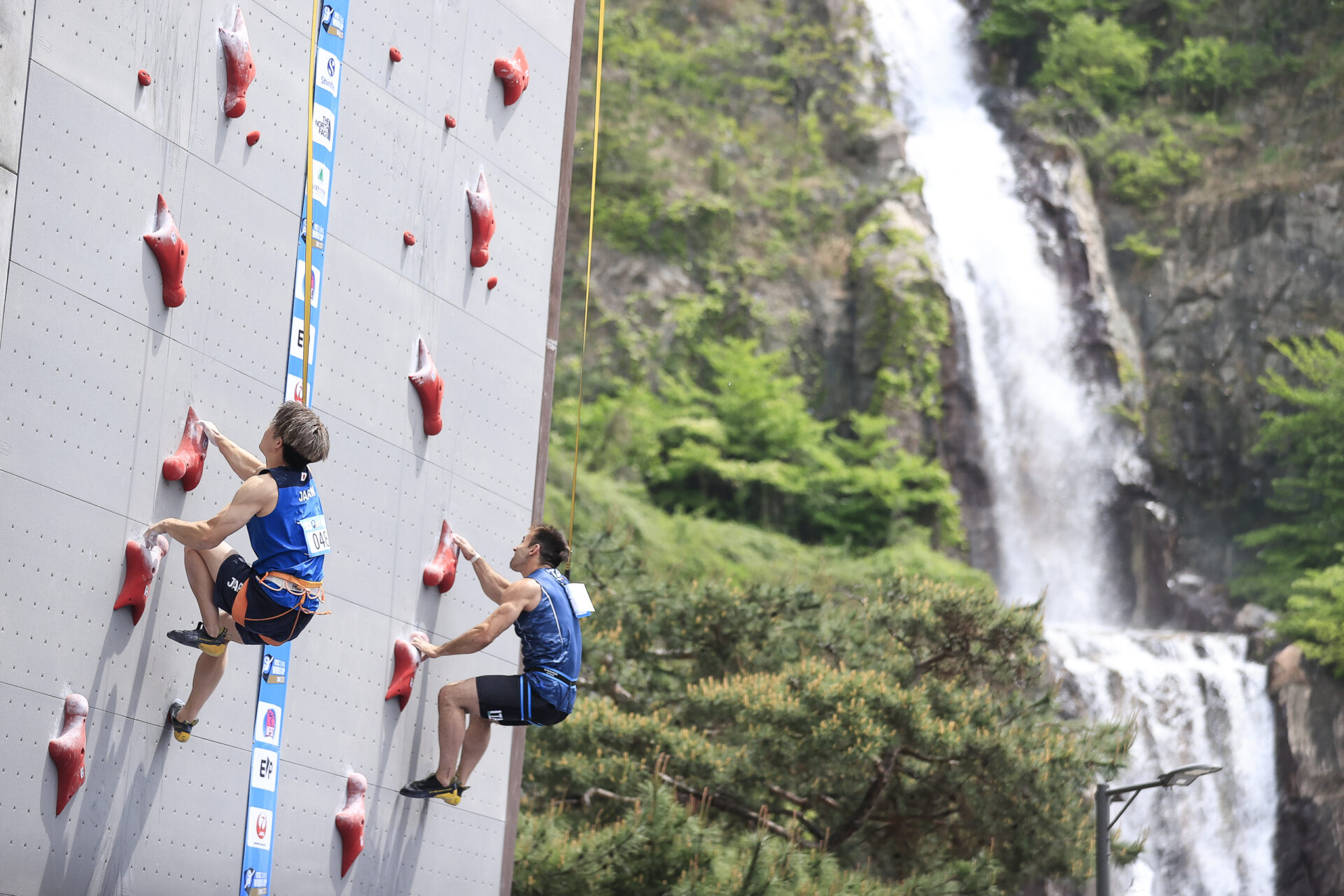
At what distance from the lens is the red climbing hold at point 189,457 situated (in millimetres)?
5820

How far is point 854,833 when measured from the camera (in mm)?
13789

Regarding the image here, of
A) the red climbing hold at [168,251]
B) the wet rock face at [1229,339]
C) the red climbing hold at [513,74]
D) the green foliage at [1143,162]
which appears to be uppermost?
the green foliage at [1143,162]

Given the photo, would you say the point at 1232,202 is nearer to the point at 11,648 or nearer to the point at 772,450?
the point at 772,450

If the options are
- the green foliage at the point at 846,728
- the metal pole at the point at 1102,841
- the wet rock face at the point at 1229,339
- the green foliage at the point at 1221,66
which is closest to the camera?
the metal pole at the point at 1102,841

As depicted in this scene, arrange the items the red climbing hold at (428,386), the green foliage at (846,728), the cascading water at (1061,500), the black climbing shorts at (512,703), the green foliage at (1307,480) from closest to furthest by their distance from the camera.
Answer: the black climbing shorts at (512,703), the red climbing hold at (428,386), the green foliage at (846,728), the cascading water at (1061,500), the green foliage at (1307,480)

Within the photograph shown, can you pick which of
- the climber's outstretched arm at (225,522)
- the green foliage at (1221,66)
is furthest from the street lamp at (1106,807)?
the green foliage at (1221,66)

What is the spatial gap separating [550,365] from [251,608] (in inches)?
137

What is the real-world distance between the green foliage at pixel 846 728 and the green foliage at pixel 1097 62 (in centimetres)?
2055

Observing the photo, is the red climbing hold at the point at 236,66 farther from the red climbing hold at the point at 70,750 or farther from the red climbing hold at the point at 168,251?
the red climbing hold at the point at 70,750

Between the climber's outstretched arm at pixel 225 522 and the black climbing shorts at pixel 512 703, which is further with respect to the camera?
the black climbing shorts at pixel 512 703

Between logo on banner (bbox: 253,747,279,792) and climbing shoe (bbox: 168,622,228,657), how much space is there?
776mm

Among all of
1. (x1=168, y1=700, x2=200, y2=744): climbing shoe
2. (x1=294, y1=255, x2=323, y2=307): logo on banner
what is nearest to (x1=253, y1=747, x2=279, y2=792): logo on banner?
(x1=168, y1=700, x2=200, y2=744): climbing shoe

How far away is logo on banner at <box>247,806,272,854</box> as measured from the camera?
6.20 m

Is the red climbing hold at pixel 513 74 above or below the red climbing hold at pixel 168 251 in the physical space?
above
